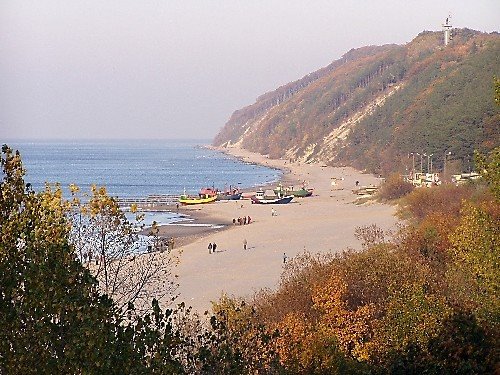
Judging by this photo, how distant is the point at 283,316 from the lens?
59.4ft

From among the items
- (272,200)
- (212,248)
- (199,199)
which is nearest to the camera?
(212,248)

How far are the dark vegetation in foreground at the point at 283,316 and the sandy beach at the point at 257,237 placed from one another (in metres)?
5.14

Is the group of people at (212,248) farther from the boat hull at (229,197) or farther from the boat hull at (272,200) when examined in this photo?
the boat hull at (229,197)

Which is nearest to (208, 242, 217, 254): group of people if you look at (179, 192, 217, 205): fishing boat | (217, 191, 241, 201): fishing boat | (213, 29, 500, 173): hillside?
(213, 29, 500, 173): hillside

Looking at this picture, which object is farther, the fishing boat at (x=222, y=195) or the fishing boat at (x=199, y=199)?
the fishing boat at (x=222, y=195)

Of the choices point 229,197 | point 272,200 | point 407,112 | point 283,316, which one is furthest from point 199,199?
Result: point 283,316

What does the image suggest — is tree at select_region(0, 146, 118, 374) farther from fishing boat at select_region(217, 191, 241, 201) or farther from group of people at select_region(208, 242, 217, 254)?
fishing boat at select_region(217, 191, 241, 201)

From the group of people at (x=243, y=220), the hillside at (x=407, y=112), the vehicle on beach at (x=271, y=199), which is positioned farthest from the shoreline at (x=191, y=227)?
the hillside at (x=407, y=112)

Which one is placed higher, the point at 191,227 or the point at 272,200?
the point at 272,200

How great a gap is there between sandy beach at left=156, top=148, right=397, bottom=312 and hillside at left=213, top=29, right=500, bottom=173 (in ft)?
45.9

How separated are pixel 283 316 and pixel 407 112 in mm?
106281

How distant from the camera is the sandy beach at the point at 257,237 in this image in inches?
1234

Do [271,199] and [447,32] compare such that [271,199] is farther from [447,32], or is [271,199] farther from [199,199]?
[447,32]

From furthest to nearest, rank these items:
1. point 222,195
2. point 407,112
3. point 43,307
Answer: point 407,112
point 222,195
point 43,307
